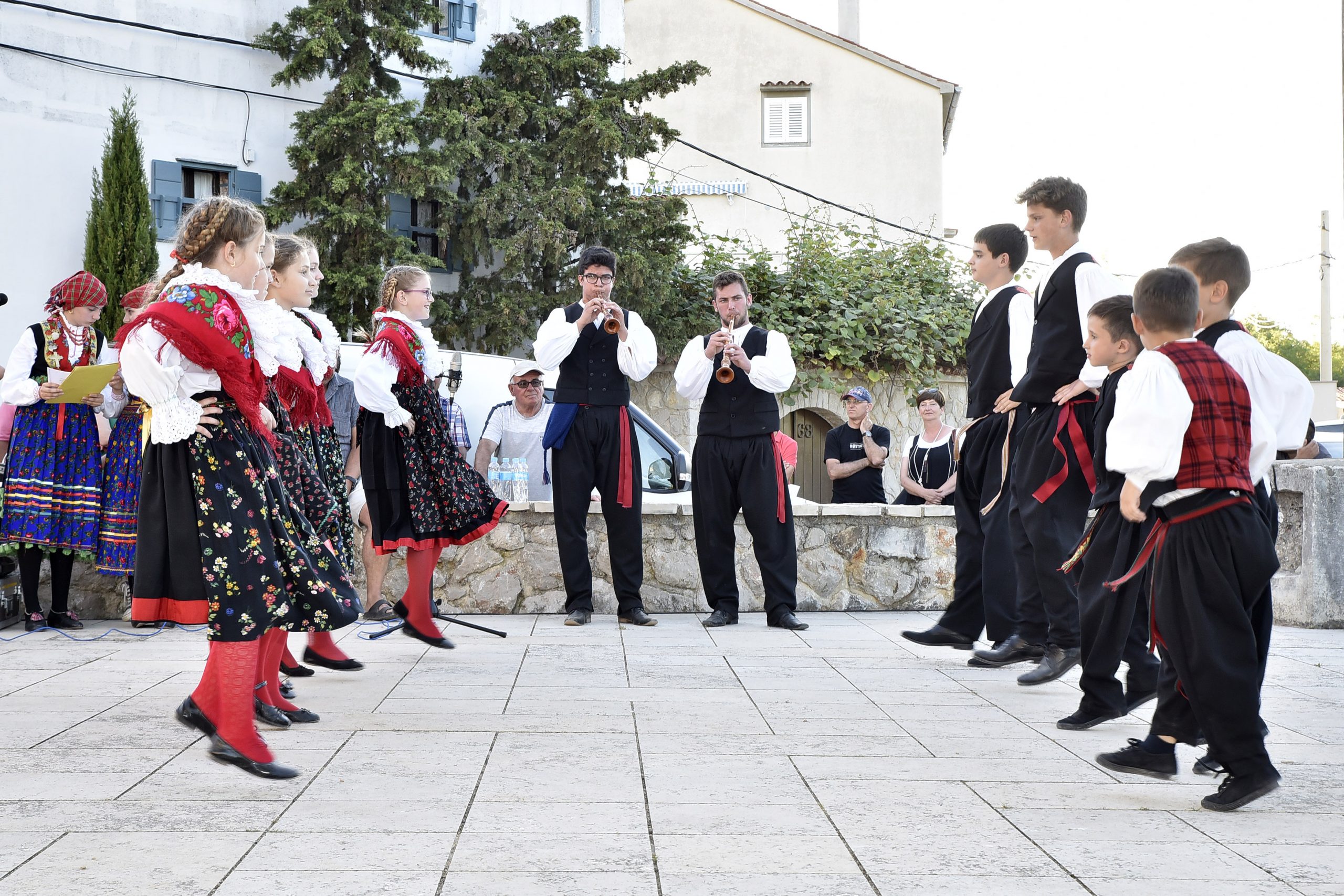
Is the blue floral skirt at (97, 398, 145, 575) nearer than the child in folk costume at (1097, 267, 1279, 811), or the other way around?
the child in folk costume at (1097, 267, 1279, 811)

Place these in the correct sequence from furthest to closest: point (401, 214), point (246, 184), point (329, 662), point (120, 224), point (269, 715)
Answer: point (401, 214)
point (246, 184)
point (120, 224)
point (329, 662)
point (269, 715)

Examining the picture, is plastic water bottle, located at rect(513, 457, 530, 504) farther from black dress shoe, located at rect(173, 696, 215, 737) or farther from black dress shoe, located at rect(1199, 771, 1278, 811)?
black dress shoe, located at rect(1199, 771, 1278, 811)

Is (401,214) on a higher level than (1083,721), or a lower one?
higher

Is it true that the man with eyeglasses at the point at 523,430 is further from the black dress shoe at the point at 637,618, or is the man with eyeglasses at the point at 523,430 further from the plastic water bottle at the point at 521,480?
the black dress shoe at the point at 637,618

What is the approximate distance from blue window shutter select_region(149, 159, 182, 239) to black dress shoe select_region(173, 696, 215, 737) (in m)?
11.4

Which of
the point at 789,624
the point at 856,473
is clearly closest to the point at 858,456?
the point at 856,473

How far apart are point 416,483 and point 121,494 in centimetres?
224

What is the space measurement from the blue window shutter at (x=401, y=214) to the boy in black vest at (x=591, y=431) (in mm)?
8677

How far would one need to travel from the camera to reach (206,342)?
11.2ft

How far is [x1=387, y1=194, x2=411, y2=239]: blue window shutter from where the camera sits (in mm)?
15102

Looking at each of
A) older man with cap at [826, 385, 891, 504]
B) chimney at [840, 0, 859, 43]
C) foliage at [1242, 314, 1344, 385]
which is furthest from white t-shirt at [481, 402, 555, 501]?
foliage at [1242, 314, 1344, 385]

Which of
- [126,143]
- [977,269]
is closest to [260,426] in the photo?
[977,269]

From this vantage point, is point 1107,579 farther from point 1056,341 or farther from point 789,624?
point 789,624

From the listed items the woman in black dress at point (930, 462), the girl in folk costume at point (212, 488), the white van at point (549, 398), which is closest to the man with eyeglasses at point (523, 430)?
the white van at point (549, 398)
